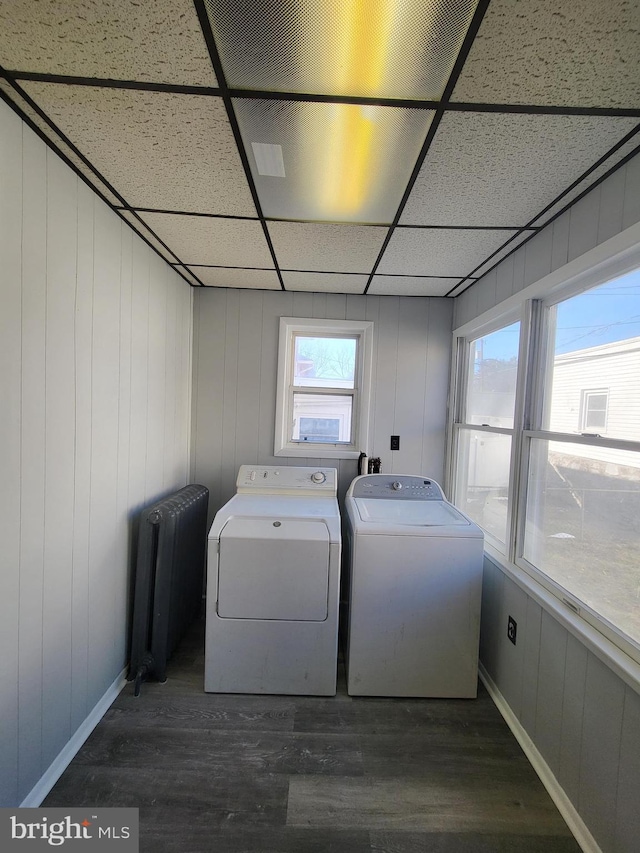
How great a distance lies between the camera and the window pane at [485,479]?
81.6 inches

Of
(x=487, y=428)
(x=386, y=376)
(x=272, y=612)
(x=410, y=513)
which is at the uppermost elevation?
(x=386, y=376)

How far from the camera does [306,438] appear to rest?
9.28 feet

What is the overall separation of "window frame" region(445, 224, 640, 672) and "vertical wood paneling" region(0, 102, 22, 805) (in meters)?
1.86

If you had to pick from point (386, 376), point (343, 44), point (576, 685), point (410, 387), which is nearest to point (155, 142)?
point (343, 44)

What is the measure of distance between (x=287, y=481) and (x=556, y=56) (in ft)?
7.14

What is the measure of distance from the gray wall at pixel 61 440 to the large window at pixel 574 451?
75.3 inches

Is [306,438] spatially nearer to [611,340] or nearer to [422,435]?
[422,435]

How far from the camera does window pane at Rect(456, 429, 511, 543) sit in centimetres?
207

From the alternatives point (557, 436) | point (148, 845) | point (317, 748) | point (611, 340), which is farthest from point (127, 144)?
point (317, 748)

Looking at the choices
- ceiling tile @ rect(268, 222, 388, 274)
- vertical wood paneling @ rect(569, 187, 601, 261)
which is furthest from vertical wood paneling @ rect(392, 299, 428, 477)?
vertical wood paneling @ rect(569, 187, 601, 261)

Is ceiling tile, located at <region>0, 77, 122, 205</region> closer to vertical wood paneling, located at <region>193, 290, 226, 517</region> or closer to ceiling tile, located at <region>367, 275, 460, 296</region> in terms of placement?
vertical wood paneling, located at <region>193, 290, 226, 517</region>

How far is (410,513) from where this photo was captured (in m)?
2.14

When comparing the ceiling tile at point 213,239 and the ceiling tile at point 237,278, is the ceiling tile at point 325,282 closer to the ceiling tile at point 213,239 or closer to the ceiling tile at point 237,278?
the ceiling tile at point 237,278

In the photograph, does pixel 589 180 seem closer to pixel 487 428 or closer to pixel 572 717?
pixel 487 428
